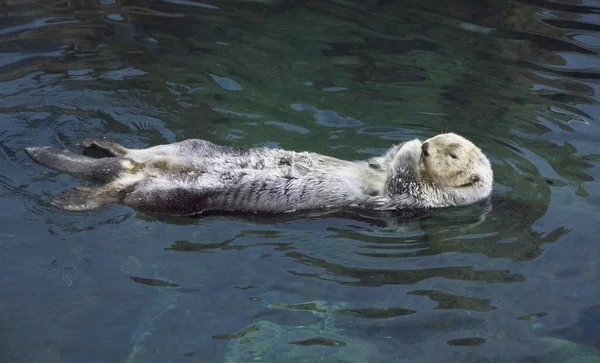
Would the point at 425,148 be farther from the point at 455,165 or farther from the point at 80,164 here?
the point at 80,164

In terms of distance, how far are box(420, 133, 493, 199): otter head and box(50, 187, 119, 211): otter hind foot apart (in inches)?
96.5

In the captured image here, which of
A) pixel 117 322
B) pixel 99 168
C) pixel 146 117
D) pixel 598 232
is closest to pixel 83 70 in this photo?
pixel 146 117

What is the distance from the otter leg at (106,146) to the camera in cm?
616

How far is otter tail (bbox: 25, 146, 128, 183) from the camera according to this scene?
19.1 feet

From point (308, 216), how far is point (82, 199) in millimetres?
1695

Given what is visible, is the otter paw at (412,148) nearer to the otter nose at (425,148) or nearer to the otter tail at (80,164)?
the otter nose at (425,148)

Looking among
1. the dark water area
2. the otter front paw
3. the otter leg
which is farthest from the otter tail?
the otter front paw

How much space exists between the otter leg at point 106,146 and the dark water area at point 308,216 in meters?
0.22

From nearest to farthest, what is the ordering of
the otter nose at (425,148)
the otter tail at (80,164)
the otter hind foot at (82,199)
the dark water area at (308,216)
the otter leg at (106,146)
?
the dark water area at (308,216) → the otter hind foot at (82,199) → the otter tail at (80,164) → the otter nose at (425,148) → the otter leg at (106,146)

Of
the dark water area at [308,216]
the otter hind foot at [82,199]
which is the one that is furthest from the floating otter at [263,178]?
the dark water area at [308,216]

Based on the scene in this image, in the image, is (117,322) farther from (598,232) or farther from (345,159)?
(598,232)

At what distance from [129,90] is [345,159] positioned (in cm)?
234

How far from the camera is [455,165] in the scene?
19.7 ft

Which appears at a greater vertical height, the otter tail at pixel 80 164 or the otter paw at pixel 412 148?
the otter paw at pixel 412 148
